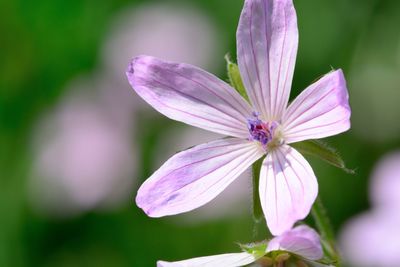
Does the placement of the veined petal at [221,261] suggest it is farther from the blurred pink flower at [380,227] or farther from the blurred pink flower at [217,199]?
the blurred pink flower at [217,199]

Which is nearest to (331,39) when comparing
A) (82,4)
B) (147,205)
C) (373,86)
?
(373,86)

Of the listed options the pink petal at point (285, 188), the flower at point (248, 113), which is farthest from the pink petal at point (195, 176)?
the pink petal at point (285, 188)

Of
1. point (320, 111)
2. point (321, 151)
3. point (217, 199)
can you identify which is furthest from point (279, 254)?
point (217, 199)

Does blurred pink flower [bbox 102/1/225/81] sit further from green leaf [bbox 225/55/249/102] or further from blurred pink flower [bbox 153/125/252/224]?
green leaf [bbox 225/55/249/102]

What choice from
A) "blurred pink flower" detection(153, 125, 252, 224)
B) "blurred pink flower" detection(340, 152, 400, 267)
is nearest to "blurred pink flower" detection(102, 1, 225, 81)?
"blurred pink flower" detection(153, 125, 252, 224)

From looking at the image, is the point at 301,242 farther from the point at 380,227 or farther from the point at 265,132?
the point at 380,227
